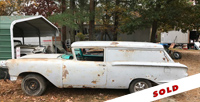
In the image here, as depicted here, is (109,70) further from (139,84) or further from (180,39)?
(180,39)

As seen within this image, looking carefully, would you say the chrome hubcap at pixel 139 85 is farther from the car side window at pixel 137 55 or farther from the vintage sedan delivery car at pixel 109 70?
the car side window at pixel 137 55

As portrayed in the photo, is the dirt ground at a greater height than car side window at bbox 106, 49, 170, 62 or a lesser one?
lesser

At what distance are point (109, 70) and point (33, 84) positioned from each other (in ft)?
7.19

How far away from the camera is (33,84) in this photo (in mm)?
4090

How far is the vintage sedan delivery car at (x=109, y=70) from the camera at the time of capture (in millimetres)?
3914

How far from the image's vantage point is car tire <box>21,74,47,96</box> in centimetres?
402

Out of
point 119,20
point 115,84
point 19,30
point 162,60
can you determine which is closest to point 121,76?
point 115,84

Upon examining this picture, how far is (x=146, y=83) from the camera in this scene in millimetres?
4008

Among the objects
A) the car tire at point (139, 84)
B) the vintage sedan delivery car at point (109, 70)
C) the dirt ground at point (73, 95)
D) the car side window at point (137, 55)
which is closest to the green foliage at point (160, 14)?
the car side window at point (137, 55)

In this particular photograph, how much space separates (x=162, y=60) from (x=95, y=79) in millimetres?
1955

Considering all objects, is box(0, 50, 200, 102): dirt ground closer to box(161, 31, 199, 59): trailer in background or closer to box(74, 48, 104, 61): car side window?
box(74, 48, 104, 61): car side window

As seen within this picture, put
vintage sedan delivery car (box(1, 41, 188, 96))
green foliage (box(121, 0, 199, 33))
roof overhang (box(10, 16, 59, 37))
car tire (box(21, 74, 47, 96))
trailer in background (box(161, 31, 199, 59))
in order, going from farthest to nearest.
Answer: trailer in background (box(161, 31, 199, 59)), green foliage (box(121, 0, 199, 33)), roof overhang (box(10, 16, 59, 37)), car tire (box(21, 74, 47, 96)), vintage sedan delivery car (box(1, 41, 188, 96))

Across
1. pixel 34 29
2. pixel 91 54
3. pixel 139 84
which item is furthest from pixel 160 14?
pixel 34 29

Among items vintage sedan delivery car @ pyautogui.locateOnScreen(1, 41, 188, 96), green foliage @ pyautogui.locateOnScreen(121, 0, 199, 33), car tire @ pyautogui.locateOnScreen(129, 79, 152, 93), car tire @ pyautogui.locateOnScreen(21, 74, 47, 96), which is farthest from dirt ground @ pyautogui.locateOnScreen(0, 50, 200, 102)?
green foliage @ pyautogui.locateOnScreen(121, 0, 199, 33)
